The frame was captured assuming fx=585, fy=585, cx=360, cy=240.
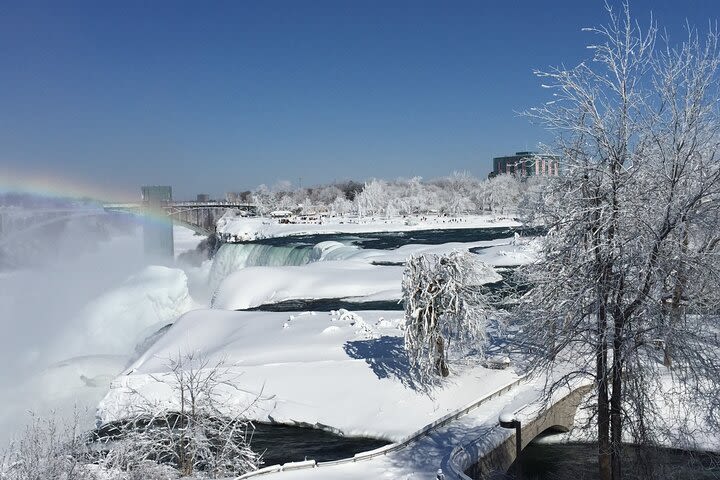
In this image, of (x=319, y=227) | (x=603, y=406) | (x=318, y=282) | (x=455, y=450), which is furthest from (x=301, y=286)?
(x=319, y=227)

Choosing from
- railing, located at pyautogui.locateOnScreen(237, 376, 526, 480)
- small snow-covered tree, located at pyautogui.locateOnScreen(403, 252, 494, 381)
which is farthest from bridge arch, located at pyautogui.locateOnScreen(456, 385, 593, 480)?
small snow-covered tree, located at pyautogui.locateOnScreen(403, 252, 494, 381)

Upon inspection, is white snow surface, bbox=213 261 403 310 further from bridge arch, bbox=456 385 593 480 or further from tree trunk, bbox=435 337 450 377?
bridge arch, bbox=456 385 593 480

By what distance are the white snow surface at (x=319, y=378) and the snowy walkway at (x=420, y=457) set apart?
8.15 feet

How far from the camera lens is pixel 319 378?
973 inches

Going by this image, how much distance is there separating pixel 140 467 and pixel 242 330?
18.7 meters

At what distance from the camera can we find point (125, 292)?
47.8 meters

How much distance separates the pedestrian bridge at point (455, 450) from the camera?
47.8ft

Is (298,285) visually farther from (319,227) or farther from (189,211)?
(189,211)

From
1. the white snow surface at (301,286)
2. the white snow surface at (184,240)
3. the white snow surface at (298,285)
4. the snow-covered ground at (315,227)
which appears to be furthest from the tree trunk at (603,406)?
the white snow surface at (184,240)

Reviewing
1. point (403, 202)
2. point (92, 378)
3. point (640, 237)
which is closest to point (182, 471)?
point (640, 237)

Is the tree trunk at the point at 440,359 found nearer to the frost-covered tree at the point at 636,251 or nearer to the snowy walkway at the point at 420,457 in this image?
the snowy walkway at the point at 420,457

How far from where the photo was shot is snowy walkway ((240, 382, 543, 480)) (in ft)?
48.0

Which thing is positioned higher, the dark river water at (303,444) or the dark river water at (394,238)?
the dark river water at (394,238)

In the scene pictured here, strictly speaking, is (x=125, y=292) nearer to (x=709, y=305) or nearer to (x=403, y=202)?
(x=709, y=305)
